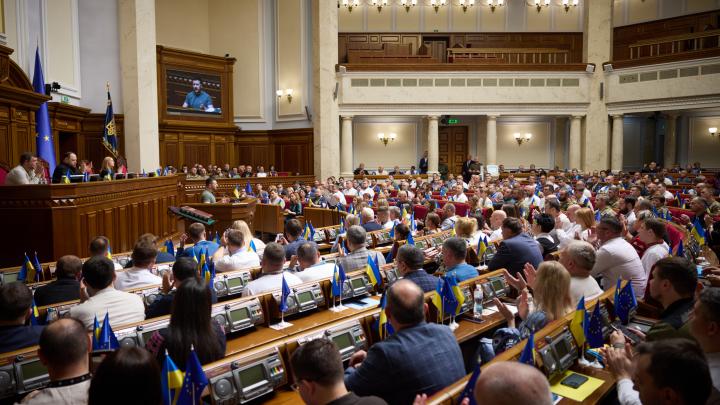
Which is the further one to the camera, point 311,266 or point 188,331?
point 311,266

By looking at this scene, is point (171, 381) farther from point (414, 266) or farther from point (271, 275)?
point (414, 266)

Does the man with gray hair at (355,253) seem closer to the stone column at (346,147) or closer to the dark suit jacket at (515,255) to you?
the dark suit jacket at (515,255)

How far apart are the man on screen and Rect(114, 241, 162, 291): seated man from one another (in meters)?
14.9

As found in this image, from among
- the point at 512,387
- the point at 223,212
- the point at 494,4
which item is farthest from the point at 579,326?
the point at 494,4

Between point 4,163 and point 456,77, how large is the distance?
1502 cm

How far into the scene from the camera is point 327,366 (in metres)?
2.13

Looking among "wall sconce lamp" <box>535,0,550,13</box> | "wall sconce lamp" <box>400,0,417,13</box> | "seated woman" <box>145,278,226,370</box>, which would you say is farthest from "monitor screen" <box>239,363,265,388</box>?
"wall sconce lamp" <box>535,0,550,13</box>

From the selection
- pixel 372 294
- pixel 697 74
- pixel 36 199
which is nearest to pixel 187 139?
pixel 36 199

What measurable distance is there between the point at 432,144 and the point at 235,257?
1551 centimetres

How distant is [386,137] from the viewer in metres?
22.2

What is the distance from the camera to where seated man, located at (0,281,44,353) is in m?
3.02

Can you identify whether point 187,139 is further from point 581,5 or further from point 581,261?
point 581,5

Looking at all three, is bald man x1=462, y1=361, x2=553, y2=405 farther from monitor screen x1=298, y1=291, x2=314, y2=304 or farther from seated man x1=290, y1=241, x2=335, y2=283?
seated man x1=290, y1=241, x2=335, y2=283

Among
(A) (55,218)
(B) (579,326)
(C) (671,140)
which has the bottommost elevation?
(B) (579,326)
